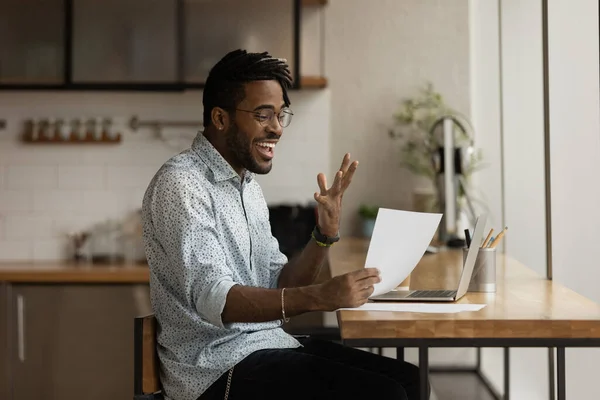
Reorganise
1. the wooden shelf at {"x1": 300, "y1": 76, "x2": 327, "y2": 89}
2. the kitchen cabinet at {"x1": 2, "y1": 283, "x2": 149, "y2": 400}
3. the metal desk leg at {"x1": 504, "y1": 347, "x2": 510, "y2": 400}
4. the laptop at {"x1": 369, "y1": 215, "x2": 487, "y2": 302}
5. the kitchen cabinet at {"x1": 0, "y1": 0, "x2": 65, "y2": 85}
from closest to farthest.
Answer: the laptop at {"x1": 369, "y1": 215, "x2": 487, "y2": 302} → the metal desk leg at {"x1": 504, "y1": 347, "x2": 510, "y2": 400} → the kitchen cabinet at {"x1": 2, "y1": 283, "x2": 149, "y2": 400} → the kitchen cabinet at {"x1": 0, "y1": 0, "x2": 65, "y2": 85} → the wooden shelf at {"x1": 300, "y1": 76, "x2": 327, "y2": 89}

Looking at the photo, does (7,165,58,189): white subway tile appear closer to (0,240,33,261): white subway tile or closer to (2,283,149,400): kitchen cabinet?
(0,240,33,261): white subway tile

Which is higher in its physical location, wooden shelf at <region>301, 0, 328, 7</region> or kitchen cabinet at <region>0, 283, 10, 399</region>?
wooden shelf at <region>301, 0, 328, 7</region>

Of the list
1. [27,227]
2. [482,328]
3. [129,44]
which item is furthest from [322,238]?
[27,227]

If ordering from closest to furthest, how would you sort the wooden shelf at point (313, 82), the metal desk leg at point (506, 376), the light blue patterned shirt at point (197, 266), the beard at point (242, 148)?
the light blue patterned shirt at point (197, 266)
the beard at point (242, 148)
the metal desk leg at point (506, 376)
the wooden shelf at point (313, 82)

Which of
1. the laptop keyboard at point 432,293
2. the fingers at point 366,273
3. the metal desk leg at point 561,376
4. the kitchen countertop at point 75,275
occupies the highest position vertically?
the fingers at point 366,273

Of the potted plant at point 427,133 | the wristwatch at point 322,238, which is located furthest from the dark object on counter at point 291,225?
the wristwatch at point 322,238

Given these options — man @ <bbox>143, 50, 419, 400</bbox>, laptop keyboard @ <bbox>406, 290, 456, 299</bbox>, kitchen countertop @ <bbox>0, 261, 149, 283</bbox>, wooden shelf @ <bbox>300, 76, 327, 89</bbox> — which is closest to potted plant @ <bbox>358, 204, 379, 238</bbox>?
wooden shelf @ <bbox>300, 76, 327, 89</bbox>

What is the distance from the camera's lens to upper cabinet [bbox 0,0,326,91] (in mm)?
4277

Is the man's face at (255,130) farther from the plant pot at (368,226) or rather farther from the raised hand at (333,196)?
the plant pot at (368,226)

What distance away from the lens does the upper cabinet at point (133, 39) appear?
14.0 ft

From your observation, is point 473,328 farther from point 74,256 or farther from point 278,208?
point 74,256

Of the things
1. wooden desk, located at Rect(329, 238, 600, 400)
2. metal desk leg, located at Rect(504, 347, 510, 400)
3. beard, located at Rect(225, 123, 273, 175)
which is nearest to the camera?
wooden desk, located at Rect(329, 238, 600, 400)

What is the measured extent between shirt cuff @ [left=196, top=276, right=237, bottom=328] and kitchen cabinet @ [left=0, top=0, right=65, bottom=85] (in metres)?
2.58

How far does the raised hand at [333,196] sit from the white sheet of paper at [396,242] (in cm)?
22
